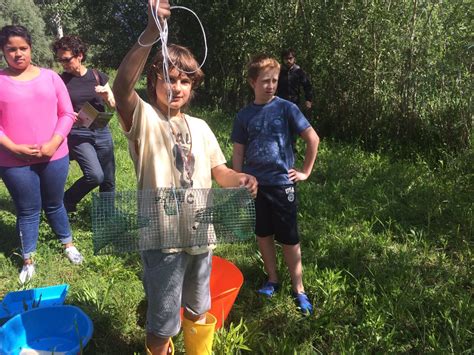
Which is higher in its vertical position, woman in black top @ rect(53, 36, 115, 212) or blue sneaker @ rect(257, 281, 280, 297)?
woman in black top @ rect(53, 36, 115, 212)

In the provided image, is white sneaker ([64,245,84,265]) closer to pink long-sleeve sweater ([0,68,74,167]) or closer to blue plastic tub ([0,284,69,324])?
blue plastic tub ([0,284,69,324])

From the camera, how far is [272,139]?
8.32 ft

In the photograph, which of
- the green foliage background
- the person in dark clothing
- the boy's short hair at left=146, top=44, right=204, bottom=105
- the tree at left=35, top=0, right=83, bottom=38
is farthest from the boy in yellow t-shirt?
the tree at left=35, top=0, right=83, bottom=38

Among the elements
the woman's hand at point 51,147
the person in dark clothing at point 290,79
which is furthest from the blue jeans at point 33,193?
the person in dark clothing at point 290,79

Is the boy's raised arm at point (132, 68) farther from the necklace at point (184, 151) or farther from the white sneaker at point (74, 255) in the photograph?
the white sneaker at point (74, 255)

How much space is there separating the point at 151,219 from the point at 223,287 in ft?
3.81

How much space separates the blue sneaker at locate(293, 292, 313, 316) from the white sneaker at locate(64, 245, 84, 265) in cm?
169

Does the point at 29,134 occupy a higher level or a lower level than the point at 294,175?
higher

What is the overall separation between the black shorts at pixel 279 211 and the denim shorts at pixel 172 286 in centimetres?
76

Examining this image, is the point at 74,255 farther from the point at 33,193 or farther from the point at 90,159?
the point at 90,159

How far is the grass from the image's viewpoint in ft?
7.77

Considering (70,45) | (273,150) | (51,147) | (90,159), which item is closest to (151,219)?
(273,150)

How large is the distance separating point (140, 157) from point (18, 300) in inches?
61.5

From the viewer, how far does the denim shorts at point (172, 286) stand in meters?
1.76
